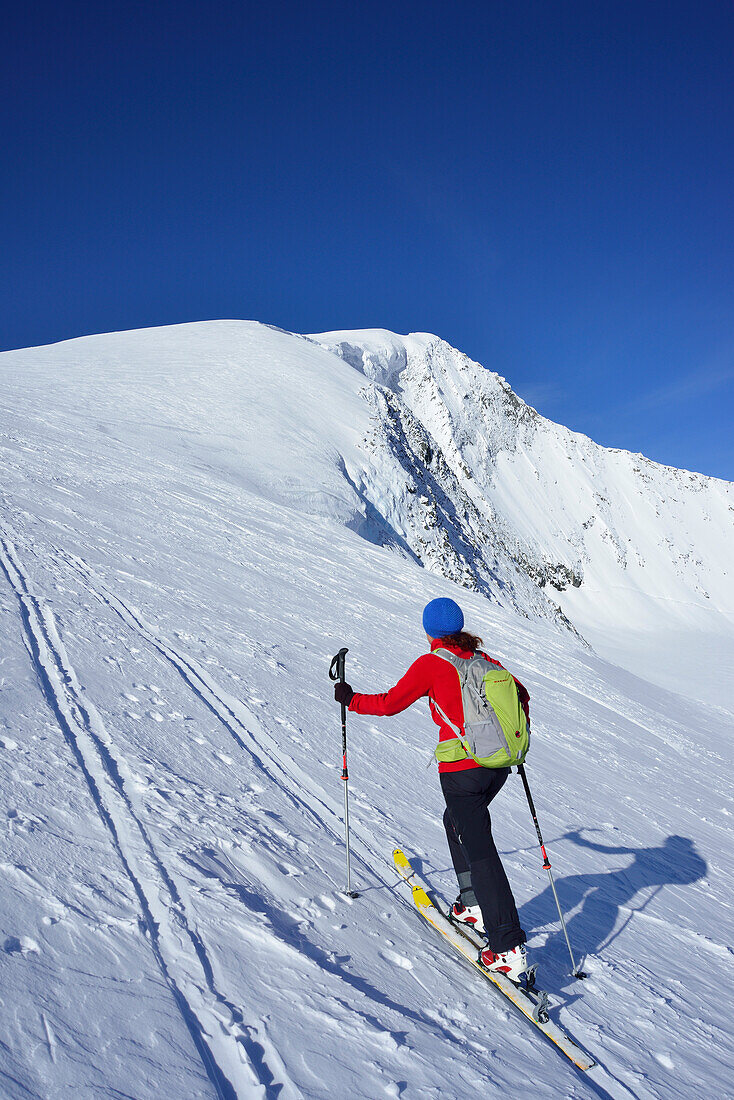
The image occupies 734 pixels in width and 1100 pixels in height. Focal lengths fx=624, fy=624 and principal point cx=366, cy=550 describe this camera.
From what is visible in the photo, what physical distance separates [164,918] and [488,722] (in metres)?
1.79

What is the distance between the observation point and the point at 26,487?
13.7 m

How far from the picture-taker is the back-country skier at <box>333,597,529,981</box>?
318 cm

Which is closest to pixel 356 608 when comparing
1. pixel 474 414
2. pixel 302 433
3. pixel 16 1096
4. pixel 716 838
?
pixel 716 838

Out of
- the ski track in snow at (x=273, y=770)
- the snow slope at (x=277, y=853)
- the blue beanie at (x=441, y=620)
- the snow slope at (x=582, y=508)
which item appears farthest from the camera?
the snow slope at (x=582, y=508)

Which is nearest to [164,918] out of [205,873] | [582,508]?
[205,873]

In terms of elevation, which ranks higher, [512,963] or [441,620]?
[441,620]

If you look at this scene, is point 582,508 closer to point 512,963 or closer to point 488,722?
point 488,722

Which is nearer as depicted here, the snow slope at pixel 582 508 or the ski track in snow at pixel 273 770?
the ski track in snow at pixel 273 770

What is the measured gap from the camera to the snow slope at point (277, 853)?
7.77 feet

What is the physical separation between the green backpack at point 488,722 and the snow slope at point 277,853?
1.15 meters

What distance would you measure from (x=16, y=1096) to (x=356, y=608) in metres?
10.3

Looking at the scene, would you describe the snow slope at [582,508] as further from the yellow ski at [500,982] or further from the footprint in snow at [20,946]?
the footprint in snow at [20,946]

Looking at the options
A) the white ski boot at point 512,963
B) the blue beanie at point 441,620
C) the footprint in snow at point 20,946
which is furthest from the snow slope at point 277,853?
the blue beanie at point 441,620

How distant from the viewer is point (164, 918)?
9.46ft
